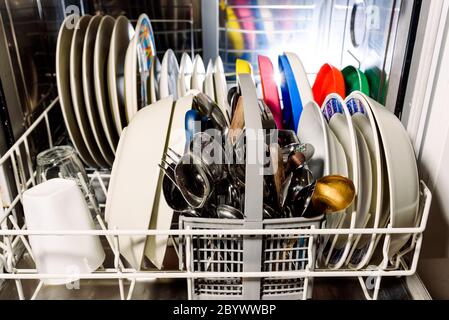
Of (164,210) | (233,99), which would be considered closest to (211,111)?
(233,99)

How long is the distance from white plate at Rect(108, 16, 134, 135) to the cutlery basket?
339 millimetres

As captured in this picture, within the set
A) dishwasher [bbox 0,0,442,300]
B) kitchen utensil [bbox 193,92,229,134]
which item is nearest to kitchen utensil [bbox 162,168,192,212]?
dishwasher [bbox 0,0,442,300]

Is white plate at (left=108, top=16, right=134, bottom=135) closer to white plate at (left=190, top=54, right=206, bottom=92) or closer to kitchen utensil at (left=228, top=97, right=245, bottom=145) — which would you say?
white plate at (left=190, top=54, right=206, bottom=92)

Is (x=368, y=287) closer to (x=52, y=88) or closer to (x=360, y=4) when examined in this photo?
(x=360, y=4)

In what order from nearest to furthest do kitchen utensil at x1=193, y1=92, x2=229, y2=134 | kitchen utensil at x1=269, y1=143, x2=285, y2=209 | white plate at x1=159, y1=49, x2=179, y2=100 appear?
kitchen utensil at x1=269, y1=143, x2=285, y2=209
kitchen utensil at x1=193, y1=92, x2=229, y2=134
white plate at x1=159, y1=49, x2=179, y2=100

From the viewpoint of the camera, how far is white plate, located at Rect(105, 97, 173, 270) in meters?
0.64

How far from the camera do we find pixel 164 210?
660mm

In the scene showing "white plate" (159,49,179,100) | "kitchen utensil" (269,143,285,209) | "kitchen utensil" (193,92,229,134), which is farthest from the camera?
"white plate" (159,49,179,100)

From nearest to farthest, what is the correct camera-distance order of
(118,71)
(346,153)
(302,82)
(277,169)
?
(277,169)
(346,153)
(302,82)
(118,71)

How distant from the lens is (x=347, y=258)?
2.30ft

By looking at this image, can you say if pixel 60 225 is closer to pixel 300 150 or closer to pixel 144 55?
pixel 300 150

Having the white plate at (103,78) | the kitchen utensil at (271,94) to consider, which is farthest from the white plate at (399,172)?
the white plate at (103,78)

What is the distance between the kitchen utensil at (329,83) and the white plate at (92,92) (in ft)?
1.43

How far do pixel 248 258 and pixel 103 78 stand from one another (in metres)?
0.48
